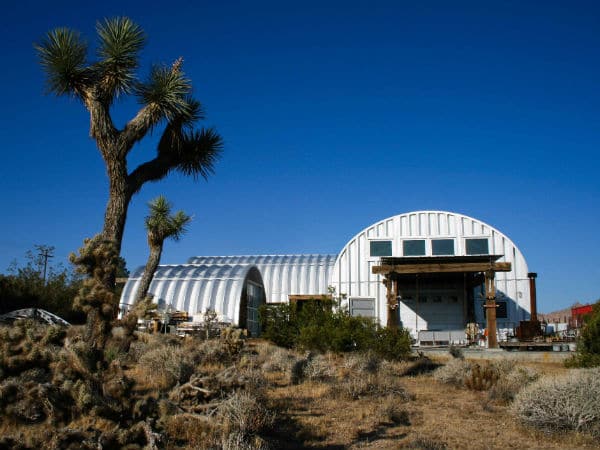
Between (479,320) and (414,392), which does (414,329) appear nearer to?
(479,320)

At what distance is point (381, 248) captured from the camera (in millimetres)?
28781

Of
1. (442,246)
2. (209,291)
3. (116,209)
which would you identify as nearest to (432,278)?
(442,246)

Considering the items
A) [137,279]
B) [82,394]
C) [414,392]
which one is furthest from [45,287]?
[82,394]

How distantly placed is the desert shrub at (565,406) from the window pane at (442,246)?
21.1 m

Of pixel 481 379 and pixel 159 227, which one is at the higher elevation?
pixel 159 227

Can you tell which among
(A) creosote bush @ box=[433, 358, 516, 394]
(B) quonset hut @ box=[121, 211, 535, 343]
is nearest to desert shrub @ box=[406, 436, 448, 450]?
(A) creosote bush @ box=[433, 358, 516, 394]

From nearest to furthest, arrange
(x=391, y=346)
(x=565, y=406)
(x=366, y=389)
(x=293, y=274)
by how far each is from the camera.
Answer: (x=565, y=406)
(x=366, y=389)
(x=391, y=346)
(x=293, y=274)

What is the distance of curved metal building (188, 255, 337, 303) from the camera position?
34781 mm

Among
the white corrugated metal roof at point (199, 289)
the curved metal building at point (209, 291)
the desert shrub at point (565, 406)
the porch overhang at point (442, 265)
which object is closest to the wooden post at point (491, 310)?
the porch overhang at point (442, 265)

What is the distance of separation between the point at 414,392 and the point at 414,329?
17136 millimetres

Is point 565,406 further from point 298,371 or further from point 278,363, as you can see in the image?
point 278,363

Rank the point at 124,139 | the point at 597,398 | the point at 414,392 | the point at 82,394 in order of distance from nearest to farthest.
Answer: the point at 82,394
the point at 597,398
the point at 414,392
the point at 124,139

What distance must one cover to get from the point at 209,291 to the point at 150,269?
32.6 ft

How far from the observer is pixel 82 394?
227 inches
